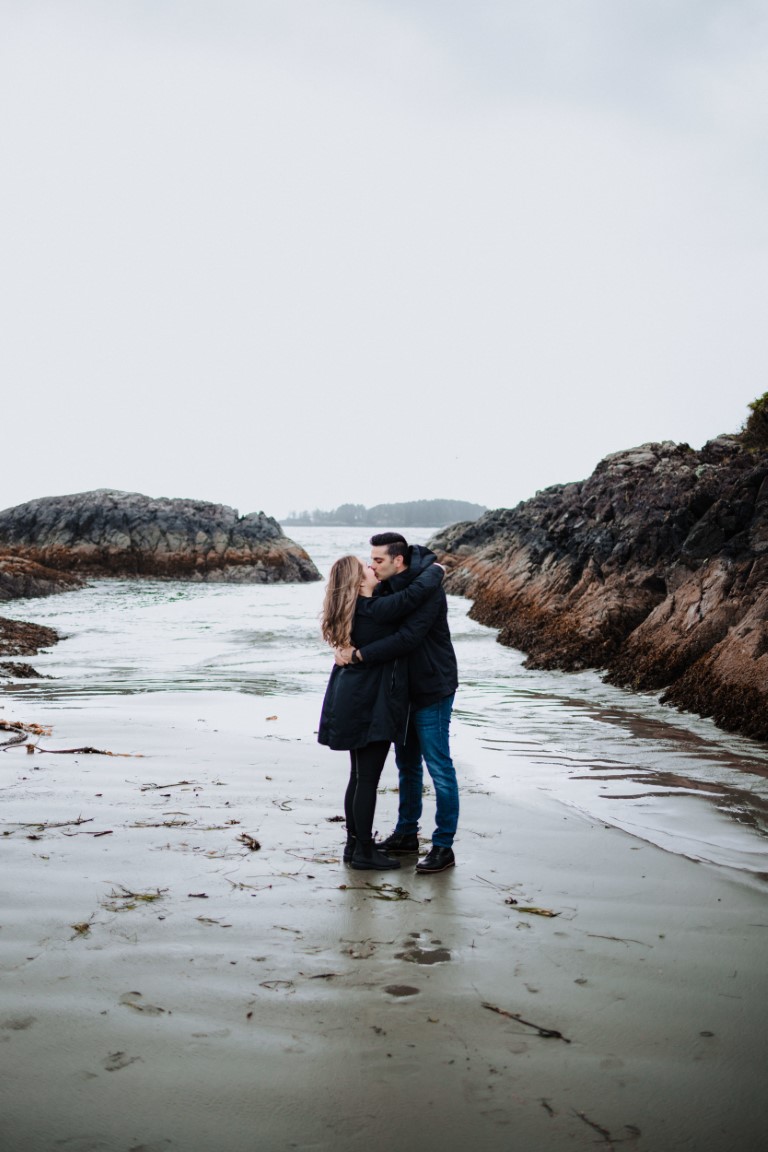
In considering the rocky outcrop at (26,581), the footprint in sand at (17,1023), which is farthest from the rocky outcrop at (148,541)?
the footprint in sand at (17,1023)

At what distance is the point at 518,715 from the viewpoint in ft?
30.3

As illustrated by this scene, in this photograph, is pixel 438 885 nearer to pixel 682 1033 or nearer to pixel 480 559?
pixel 682 1033

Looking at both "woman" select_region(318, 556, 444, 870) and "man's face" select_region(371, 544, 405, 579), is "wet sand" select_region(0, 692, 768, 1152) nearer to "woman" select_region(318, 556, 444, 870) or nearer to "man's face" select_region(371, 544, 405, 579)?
"woman" select_region(318, 556, 444, 870)

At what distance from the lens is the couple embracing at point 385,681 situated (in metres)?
4.36

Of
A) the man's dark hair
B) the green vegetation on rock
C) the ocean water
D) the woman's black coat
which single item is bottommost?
the ocean water

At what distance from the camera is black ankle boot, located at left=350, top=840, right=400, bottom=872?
13.8 feet

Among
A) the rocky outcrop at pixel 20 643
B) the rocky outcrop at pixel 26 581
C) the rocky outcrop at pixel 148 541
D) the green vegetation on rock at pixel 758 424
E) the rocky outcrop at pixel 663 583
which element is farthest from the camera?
the rocky outcrop at pixel 148 541

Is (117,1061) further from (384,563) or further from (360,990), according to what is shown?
(384,563)

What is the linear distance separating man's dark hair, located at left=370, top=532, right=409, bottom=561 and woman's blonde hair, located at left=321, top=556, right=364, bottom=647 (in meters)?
0.17

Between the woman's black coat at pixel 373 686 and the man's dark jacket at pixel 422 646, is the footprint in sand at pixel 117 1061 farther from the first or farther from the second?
the man's dark jacket at pixel 422 646

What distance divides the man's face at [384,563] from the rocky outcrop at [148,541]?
115 feet

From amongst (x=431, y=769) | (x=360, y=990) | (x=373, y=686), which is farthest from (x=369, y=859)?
(x=360, y=990)

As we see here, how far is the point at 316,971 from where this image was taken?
3043 millimetres

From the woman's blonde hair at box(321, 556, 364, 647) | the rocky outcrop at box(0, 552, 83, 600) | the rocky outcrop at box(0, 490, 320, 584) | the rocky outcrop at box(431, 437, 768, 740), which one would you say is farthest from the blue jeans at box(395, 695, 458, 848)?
the rocky outcrop at box(0, 490, 320, 584)
